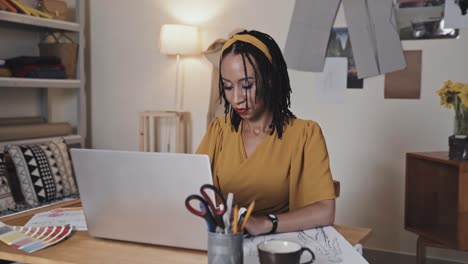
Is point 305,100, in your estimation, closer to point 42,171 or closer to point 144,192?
point 42,171

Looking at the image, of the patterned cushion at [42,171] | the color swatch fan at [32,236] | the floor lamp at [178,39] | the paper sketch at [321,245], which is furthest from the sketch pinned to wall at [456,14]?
the color swatch fan at [32,236]

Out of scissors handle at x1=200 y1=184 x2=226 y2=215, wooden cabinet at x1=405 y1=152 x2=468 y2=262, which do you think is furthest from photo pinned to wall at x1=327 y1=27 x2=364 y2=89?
scissors handle at x1=200 y1=184 x2=226 y2=215

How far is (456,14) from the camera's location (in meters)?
2.95

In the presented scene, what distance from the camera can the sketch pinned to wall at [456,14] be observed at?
2.93 metres

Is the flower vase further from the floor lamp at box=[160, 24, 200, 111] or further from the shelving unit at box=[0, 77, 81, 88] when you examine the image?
the shelving unit at box=[0, 77, 81, 88]

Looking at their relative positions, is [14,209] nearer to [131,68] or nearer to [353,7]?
[131,68]

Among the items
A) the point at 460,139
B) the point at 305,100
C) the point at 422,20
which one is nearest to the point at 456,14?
the point at 422,20

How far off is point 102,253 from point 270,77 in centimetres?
63

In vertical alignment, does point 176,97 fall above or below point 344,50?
below

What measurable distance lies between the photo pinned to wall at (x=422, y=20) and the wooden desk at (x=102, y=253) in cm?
209

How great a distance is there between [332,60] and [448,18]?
2.25ft

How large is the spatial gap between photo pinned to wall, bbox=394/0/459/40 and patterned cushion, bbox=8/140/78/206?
2.11m

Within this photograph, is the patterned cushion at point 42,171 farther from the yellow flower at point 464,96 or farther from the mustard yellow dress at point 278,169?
the yellow flower at point 464,96

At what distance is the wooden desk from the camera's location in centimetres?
109
